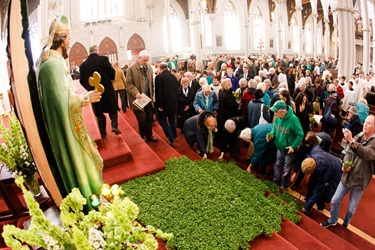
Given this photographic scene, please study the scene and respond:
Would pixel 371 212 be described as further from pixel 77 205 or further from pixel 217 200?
pixel 77 205

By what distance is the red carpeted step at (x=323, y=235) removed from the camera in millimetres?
3635

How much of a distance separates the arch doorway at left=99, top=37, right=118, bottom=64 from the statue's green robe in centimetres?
2019

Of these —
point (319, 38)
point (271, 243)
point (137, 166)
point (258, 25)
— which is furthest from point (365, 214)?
point (319, 38)

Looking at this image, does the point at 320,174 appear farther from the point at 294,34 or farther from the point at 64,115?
the point at 294,34

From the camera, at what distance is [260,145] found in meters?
4.80

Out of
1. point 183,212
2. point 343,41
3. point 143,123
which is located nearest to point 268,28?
point 343,41

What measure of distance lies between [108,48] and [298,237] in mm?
20790

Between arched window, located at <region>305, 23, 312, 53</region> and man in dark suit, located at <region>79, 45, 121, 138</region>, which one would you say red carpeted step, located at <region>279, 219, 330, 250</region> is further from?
arched window, located at <region>305, 23, 312, 53</region>

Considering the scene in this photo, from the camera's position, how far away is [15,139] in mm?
3018

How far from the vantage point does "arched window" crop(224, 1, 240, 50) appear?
26641 millimetres

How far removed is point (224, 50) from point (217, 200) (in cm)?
2395

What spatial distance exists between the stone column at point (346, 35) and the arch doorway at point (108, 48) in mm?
15606

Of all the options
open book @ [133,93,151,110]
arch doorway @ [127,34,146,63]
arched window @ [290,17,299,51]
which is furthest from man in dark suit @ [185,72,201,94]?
arched window @ [290,17,299,51]

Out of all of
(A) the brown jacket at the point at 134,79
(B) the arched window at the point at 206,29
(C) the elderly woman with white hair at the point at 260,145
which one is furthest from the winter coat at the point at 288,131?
(B) the arched window at the point at 206,29
